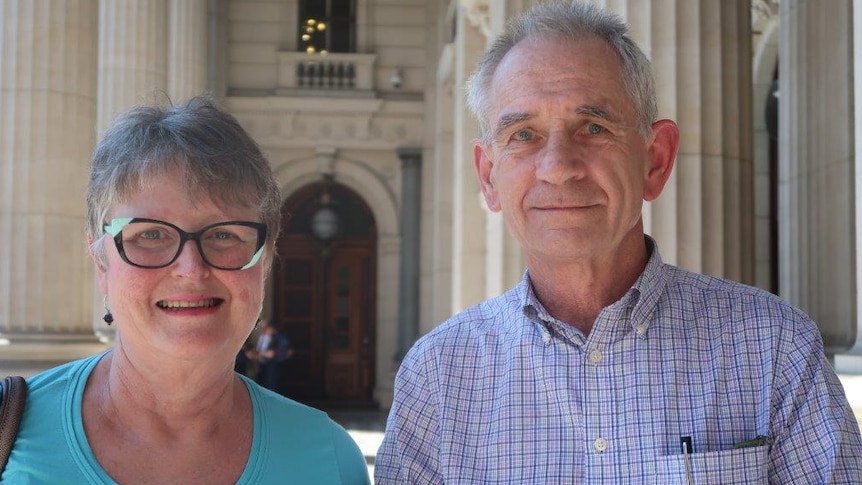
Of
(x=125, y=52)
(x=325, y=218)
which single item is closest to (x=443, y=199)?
(x=325, y=218)

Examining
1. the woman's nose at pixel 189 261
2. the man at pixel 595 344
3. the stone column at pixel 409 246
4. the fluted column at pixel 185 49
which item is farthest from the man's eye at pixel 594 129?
the stone column at pixel 409 246

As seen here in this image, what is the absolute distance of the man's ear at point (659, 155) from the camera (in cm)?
276

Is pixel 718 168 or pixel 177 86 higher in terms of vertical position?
pixel 177 86

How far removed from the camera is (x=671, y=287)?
8.68 ft

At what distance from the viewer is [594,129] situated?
262 cm

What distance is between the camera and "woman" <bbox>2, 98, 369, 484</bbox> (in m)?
2.49

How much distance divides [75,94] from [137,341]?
8.97 metres

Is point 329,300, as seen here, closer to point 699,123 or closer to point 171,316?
point 699,123

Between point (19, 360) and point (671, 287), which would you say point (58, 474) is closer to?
point (671, 287)

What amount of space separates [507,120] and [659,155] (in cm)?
42

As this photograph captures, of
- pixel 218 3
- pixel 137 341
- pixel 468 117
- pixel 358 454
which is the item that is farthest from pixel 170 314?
pixel 218 3

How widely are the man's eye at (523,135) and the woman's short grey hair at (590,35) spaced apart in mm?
112

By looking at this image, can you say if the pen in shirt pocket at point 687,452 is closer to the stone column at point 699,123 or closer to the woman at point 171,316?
the woman at point 171,316

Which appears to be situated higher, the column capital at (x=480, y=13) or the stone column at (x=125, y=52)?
the column capital at (x=480, y=13)
